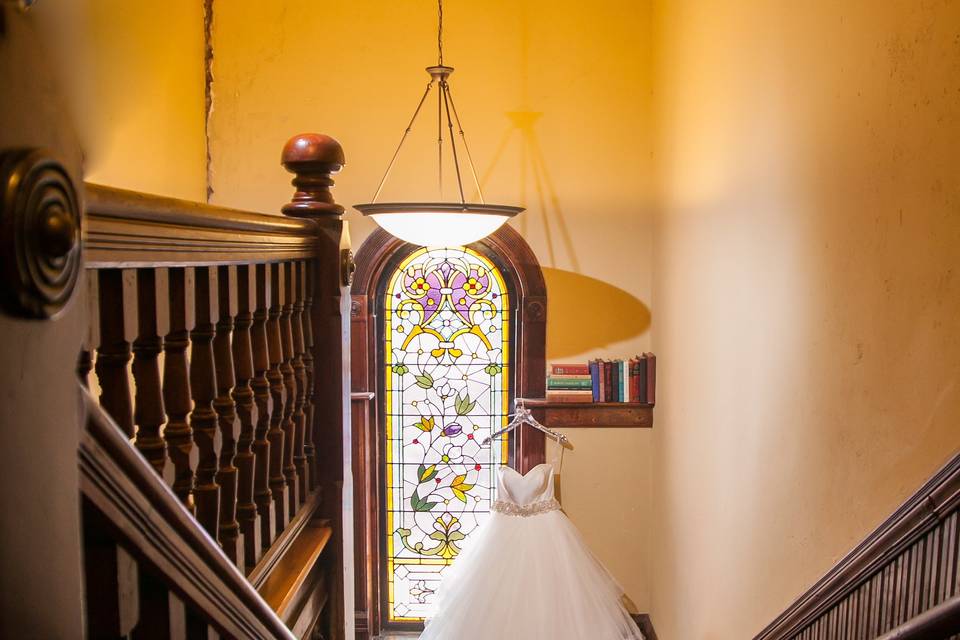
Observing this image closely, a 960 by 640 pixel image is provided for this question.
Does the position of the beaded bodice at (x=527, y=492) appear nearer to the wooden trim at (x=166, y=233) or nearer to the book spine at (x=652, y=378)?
the book spine at (x=652, y=378)

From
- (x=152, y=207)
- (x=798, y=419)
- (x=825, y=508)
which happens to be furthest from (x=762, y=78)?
(x=152, y=207)

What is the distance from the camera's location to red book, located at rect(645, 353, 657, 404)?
4461 mm

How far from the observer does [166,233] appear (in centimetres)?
103

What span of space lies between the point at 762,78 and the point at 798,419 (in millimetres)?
1024

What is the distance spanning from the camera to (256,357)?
5.17ft

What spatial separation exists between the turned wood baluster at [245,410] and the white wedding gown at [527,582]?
2.74 metres

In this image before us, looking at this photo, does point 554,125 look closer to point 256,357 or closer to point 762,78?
point 762,78

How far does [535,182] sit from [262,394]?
3.12m

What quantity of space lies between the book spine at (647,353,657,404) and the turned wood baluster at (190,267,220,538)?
3.36 m

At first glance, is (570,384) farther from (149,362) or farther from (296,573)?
(149,362)

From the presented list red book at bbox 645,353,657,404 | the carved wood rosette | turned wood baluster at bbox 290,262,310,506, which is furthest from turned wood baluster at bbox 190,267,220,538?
red book at bbox 645,353,657,404

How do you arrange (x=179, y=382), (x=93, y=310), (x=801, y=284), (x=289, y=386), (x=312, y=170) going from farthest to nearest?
(x=801, y=284)
(x=312, y=170)
(x=289, y=386)
(x=179, y=382)
(x=93, y=310)

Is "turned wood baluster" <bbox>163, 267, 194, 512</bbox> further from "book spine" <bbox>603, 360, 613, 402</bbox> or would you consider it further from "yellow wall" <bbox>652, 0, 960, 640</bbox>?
"book spine" <bbox>603, 360, 613, 402</bbox>

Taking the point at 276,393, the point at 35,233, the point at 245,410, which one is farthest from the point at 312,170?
the point at 35,233
